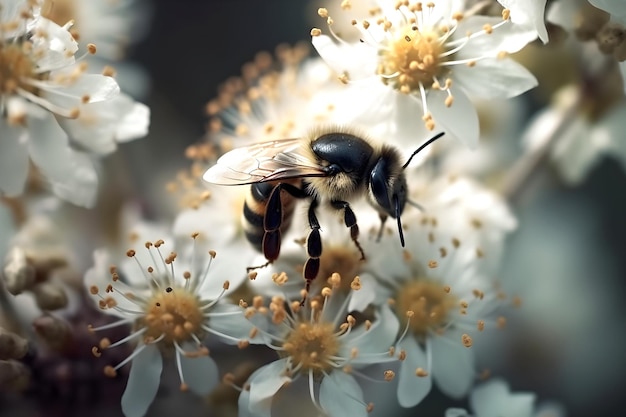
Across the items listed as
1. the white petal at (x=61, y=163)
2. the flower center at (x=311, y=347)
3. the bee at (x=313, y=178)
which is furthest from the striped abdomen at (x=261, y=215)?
the white petal at (x=61, y=163)

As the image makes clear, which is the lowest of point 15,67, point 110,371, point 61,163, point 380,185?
point 110,371

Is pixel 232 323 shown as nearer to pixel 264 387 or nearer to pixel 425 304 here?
pixel 264 387

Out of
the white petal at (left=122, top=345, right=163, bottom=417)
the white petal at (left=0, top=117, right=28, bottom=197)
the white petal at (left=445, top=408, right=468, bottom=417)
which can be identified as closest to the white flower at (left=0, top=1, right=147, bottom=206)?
the white petal at (left=0, top=117, right=28, bottom=197)

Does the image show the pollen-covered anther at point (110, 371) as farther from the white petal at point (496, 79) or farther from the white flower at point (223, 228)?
the white petal at point (496, 79)

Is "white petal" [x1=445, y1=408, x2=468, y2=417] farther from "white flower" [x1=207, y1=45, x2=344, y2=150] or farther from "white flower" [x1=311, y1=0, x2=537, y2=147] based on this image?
"white flower" [x1=207, y1=45, x2=344, y2=150]

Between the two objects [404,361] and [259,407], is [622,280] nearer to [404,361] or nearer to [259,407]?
[404,361]

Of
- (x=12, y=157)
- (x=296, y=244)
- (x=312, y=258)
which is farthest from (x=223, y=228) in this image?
(x=12, y=157)

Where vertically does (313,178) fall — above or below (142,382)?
above
